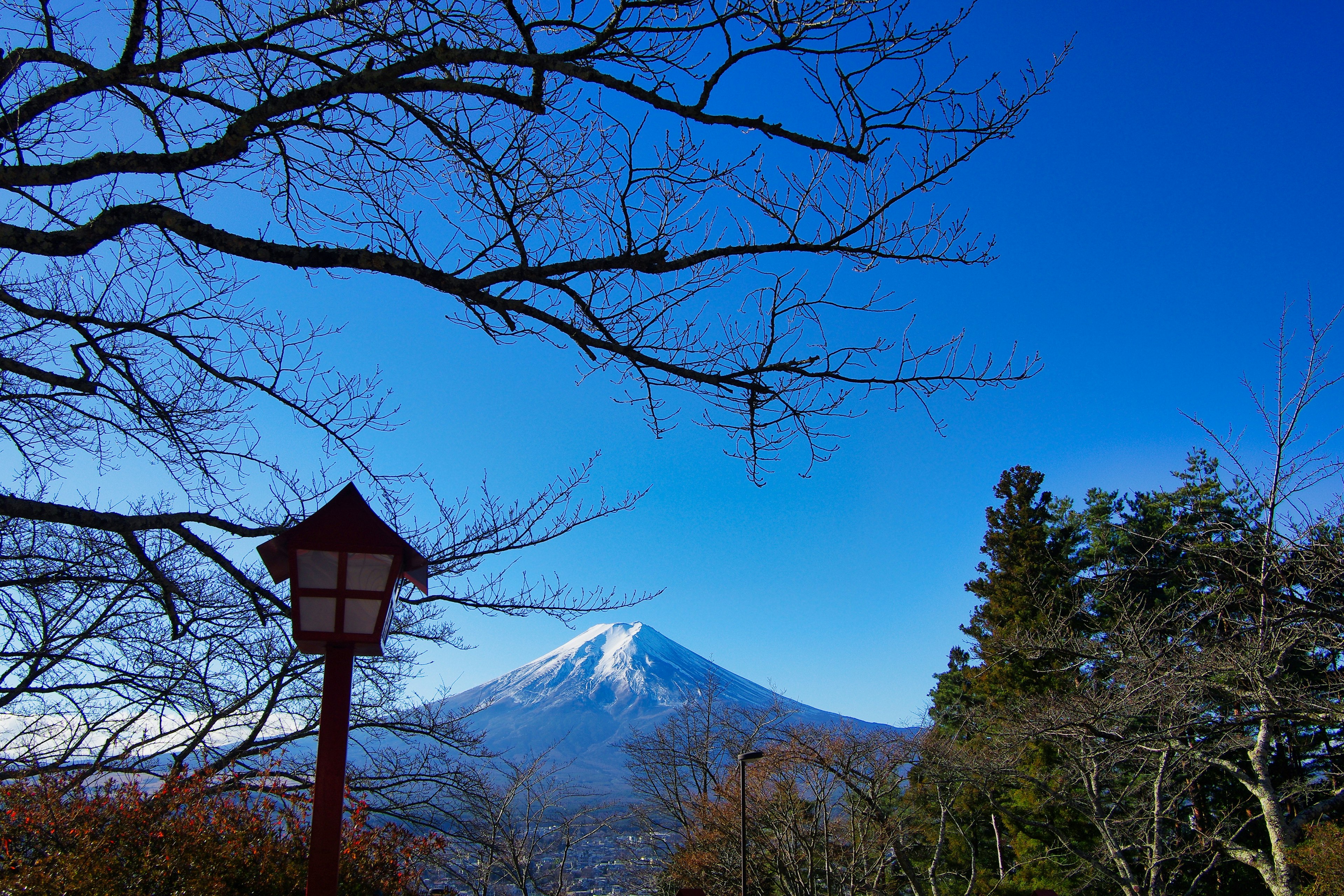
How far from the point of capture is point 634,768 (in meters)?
26.2

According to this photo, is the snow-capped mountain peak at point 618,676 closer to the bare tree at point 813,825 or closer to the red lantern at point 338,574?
the bare tree at point 813,825

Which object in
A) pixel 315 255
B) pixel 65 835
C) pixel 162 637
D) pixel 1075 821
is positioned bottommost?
pixel 1075 821

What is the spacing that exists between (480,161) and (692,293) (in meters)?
1.21

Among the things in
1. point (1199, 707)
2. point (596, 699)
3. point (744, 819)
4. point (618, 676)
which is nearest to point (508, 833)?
point (744, 819)

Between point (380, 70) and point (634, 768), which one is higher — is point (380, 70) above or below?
above

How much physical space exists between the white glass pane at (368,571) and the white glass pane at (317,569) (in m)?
0.05

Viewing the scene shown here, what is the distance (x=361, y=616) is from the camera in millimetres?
2570

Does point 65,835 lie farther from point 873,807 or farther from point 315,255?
point 873,807

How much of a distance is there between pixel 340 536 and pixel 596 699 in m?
82.8

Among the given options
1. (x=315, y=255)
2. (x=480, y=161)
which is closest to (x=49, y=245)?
(x=315, y=255)

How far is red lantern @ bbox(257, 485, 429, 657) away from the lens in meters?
2.54

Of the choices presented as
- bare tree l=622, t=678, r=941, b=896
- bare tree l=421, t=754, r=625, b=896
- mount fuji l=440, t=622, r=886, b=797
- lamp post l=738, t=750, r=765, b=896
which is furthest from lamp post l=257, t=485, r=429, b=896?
mount fuji l=440, t=622, r=886, b=797

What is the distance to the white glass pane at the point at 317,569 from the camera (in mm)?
2539

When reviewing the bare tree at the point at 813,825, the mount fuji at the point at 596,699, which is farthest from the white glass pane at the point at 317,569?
the mount fuji at the point at 596,699
